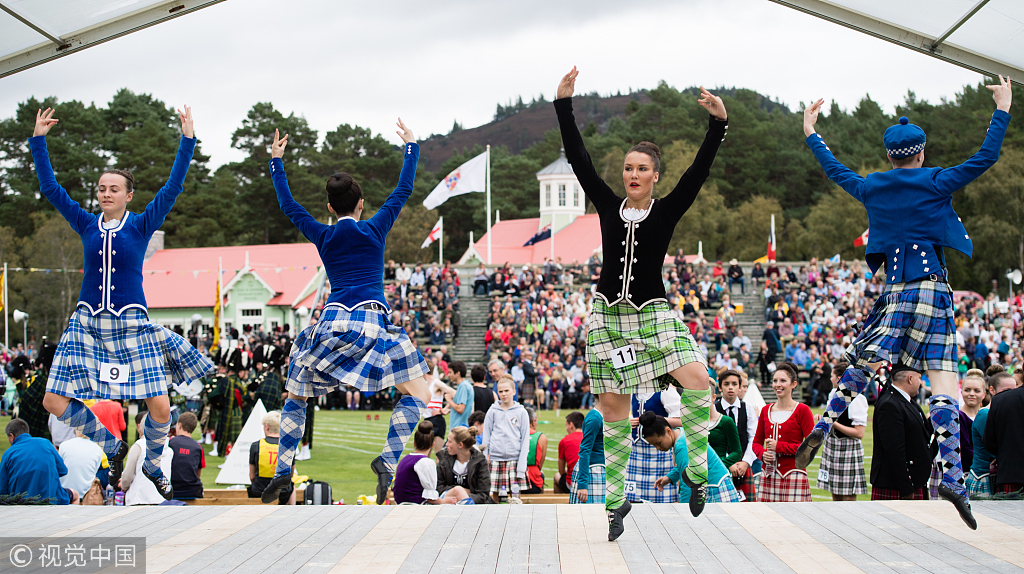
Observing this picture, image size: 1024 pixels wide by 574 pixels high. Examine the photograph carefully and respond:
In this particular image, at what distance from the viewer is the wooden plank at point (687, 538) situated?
4371 mm

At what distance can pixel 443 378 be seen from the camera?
80.0ft

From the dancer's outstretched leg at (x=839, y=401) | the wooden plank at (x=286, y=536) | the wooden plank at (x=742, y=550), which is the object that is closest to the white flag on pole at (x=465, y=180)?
the wooden plank at (x=286, y=536)

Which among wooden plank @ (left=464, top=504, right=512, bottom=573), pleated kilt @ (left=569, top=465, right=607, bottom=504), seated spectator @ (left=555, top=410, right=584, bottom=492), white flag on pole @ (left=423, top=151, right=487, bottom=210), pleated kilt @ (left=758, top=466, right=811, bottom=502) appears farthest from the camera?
white flag on pole @ (left=423, top=151, right=487, bottom=210)

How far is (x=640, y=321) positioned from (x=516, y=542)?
137cm

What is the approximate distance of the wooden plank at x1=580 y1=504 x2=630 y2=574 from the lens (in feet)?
14.2

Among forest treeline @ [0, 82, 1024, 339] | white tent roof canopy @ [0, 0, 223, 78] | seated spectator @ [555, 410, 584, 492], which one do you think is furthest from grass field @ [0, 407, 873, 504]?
forest treeline @ [0, 82, 1024, 339]

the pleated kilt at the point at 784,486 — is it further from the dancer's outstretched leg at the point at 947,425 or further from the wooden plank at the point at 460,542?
the wooden plank at the point at 460,542

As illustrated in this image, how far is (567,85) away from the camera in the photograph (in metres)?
5.17

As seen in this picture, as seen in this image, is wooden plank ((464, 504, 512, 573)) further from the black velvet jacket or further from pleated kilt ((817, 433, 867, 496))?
pleated kilt ((817, 433, 867, 496))

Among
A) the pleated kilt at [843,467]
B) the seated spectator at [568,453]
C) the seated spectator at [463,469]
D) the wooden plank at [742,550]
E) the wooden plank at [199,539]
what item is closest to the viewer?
the wooden plank at [742,550]

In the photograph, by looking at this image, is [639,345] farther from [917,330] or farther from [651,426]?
[651,426]

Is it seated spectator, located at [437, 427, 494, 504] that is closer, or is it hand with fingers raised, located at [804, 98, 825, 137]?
hand with fingers raised, located at [804, 98, 825, 137]

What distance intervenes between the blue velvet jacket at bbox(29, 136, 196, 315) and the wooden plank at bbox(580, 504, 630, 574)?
3.32 metres

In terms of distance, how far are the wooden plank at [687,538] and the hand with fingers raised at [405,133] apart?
290 centimetres
